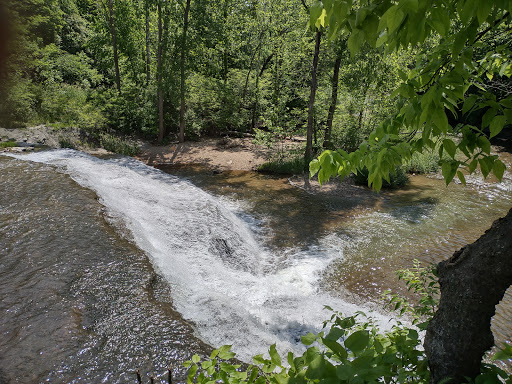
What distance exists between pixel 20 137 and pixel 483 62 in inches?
545

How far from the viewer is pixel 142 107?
16.9m

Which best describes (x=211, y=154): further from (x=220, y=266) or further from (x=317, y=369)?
(x=317, y=369)

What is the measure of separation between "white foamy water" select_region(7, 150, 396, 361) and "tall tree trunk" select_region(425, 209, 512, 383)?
2454mm

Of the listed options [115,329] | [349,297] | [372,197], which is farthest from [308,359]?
[372,197]

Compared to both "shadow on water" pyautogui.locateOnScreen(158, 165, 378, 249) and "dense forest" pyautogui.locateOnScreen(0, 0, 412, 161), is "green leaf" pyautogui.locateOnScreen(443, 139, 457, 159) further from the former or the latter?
"dense forest" pyautogui.locateOnScreen(0, 0, 412, 161)

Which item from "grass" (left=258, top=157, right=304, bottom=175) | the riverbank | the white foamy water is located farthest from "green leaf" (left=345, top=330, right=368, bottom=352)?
the riverbank

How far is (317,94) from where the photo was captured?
517 inches

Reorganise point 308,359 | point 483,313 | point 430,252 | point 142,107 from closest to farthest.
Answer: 1. point 308,359
2. point 483,313
3. point 430,252
4. point 142,107

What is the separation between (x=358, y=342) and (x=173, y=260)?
14.2 feet

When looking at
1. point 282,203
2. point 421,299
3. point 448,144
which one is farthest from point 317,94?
point 448,144

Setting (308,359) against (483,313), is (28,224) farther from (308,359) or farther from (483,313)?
(483,313)

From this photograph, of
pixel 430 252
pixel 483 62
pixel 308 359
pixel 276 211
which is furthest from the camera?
pixel 276 211

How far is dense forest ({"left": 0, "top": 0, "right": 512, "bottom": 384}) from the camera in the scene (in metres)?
1.24

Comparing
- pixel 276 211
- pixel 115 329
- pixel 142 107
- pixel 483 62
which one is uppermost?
pixel 483 62
